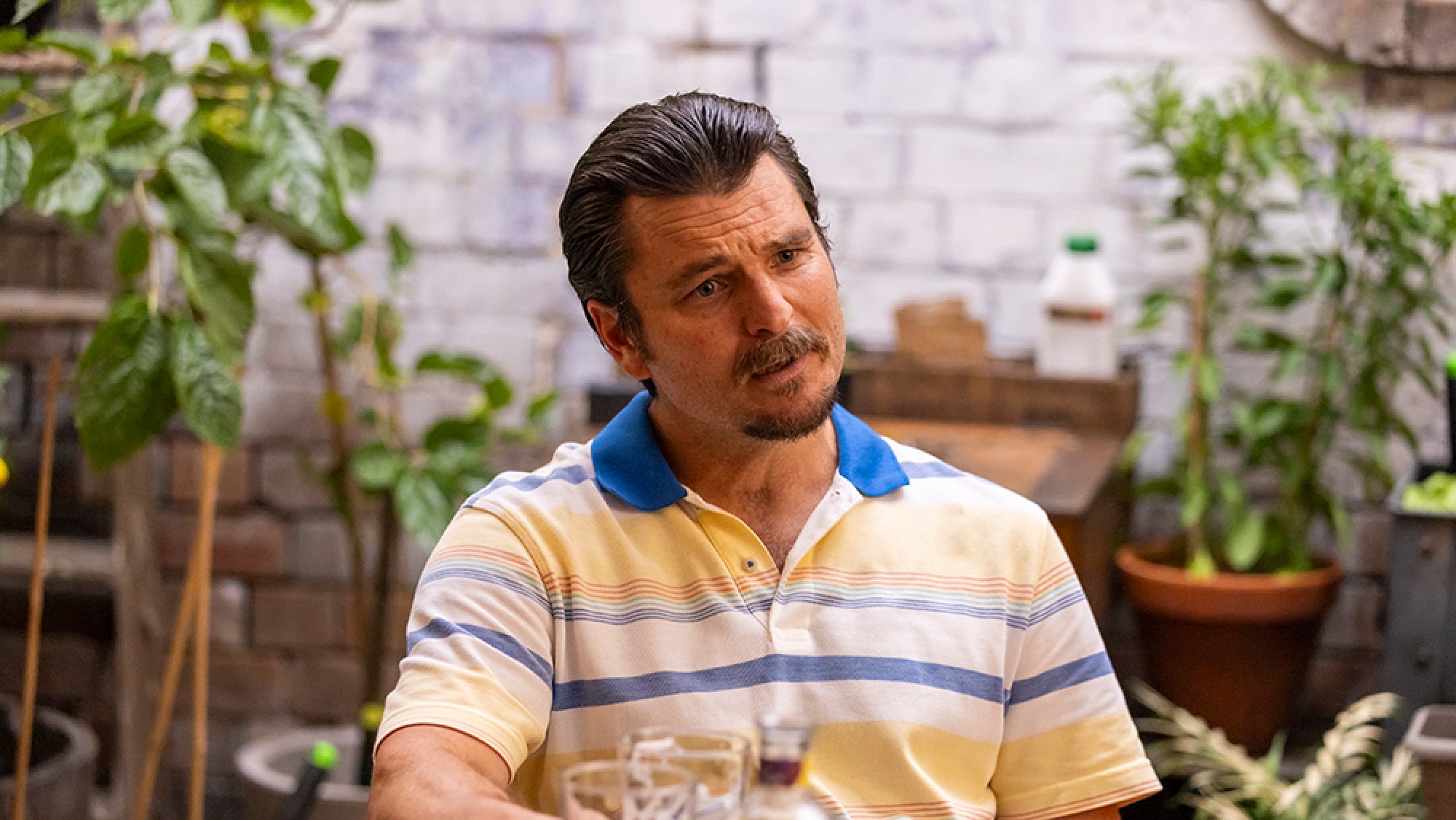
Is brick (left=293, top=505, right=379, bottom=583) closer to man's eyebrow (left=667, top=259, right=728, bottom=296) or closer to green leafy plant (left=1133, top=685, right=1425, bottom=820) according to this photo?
green leafy plant (left=1133, top=685, right=1425, bottom=820)

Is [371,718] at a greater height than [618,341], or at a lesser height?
lesser

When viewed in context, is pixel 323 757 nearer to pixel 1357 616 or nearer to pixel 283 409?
pixel 283 409

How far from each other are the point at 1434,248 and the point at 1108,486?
70 centimetres

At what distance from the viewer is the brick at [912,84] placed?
2838mm

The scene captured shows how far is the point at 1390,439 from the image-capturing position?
2752mm

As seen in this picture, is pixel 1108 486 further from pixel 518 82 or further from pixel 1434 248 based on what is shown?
pixel 518 82

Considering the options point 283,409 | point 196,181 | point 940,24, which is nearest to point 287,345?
point 283,409

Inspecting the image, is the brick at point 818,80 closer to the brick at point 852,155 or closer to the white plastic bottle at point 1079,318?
the brick at point 852,155

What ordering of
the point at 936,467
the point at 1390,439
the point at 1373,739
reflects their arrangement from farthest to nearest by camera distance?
the point at 1390,439
the point at 1373,739
the point at 936,467

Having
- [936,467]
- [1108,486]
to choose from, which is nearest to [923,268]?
[1108,486]

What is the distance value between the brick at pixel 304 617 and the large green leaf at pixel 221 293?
128cm

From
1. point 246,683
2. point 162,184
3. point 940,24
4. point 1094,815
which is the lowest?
point 246,683

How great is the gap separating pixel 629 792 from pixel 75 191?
109 cm

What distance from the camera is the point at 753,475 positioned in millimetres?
1396
